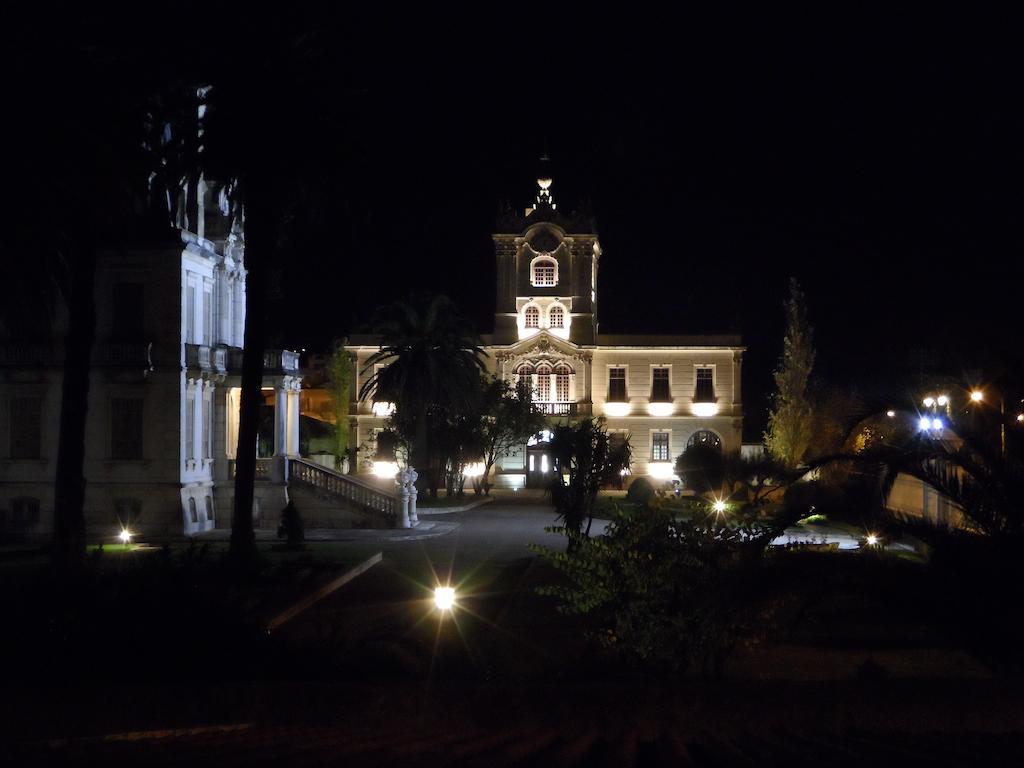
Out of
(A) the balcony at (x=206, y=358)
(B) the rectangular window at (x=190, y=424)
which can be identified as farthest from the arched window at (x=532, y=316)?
(B) the rectangular window at (x=190, y=424)

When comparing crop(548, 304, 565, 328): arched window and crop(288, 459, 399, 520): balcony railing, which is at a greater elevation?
crop(548, 304, 565, 328): arched window

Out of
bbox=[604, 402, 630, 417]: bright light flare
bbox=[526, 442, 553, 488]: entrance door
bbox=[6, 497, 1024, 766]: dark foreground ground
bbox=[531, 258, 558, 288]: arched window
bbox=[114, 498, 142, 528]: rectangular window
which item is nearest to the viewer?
bbox=[6, 497, 1024, 766]: dark foreground ground

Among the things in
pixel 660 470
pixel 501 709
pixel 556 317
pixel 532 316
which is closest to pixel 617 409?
pixel 660 470

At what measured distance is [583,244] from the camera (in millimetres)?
67188

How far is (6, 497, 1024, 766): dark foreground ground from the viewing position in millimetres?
6969

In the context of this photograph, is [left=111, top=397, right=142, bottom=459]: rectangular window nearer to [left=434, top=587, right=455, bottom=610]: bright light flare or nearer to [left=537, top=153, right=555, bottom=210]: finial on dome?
[left=434, top=587, right=455, bottom=610]: bright light flare

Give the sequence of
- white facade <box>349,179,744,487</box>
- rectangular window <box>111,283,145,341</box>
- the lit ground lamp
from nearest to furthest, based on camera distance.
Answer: rectangular window <box>111,283,145,341</box> < the lit ground lamp < white facade <box>349,179,744,487</box>

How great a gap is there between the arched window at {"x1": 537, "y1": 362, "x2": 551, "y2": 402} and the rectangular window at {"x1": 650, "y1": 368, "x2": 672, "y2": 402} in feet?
19.9

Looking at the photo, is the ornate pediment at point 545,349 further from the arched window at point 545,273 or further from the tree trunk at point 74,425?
the tree trunk at point 74,425

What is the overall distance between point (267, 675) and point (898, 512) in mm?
6390

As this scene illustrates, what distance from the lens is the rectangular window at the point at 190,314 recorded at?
33.2 metres

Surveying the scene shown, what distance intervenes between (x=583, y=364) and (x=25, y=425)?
3785cm

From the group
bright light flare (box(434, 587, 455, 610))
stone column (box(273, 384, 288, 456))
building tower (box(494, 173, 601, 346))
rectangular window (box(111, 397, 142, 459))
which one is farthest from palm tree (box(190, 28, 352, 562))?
building tower (box(494, 173, 601, 346))

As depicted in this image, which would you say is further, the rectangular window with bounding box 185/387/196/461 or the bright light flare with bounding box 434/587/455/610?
the rectangular window with bounding box 185/387/196/461
